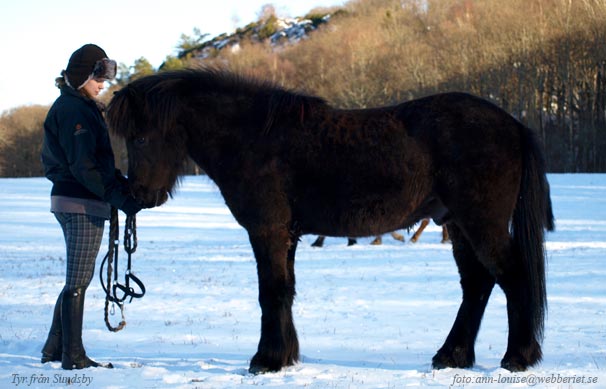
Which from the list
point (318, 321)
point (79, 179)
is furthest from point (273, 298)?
point (318, 321)

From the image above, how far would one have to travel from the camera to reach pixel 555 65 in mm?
37875

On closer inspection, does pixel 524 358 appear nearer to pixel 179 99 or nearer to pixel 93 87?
pixel 179 99

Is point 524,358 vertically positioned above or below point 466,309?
below

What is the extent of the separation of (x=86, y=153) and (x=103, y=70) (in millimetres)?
692

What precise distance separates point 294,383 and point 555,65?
123 ft

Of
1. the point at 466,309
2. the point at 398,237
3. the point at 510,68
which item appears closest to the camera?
the point at 466,309

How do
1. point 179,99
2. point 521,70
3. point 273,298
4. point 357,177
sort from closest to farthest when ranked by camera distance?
1. point 357,177
2. point 273,298
3. point 179,99
4. point 521,70

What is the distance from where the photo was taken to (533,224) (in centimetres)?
492

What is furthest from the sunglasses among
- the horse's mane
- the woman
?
the horse's mane

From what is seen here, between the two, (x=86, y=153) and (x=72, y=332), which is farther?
(x=72, y=332)

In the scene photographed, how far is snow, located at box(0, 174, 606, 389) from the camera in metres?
4.72

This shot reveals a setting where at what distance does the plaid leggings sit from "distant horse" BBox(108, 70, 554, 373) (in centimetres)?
51

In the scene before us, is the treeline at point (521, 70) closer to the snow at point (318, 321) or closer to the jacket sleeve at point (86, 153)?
the snow at point (318, 321)

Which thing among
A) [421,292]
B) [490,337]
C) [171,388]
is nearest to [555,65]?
[421,292]
